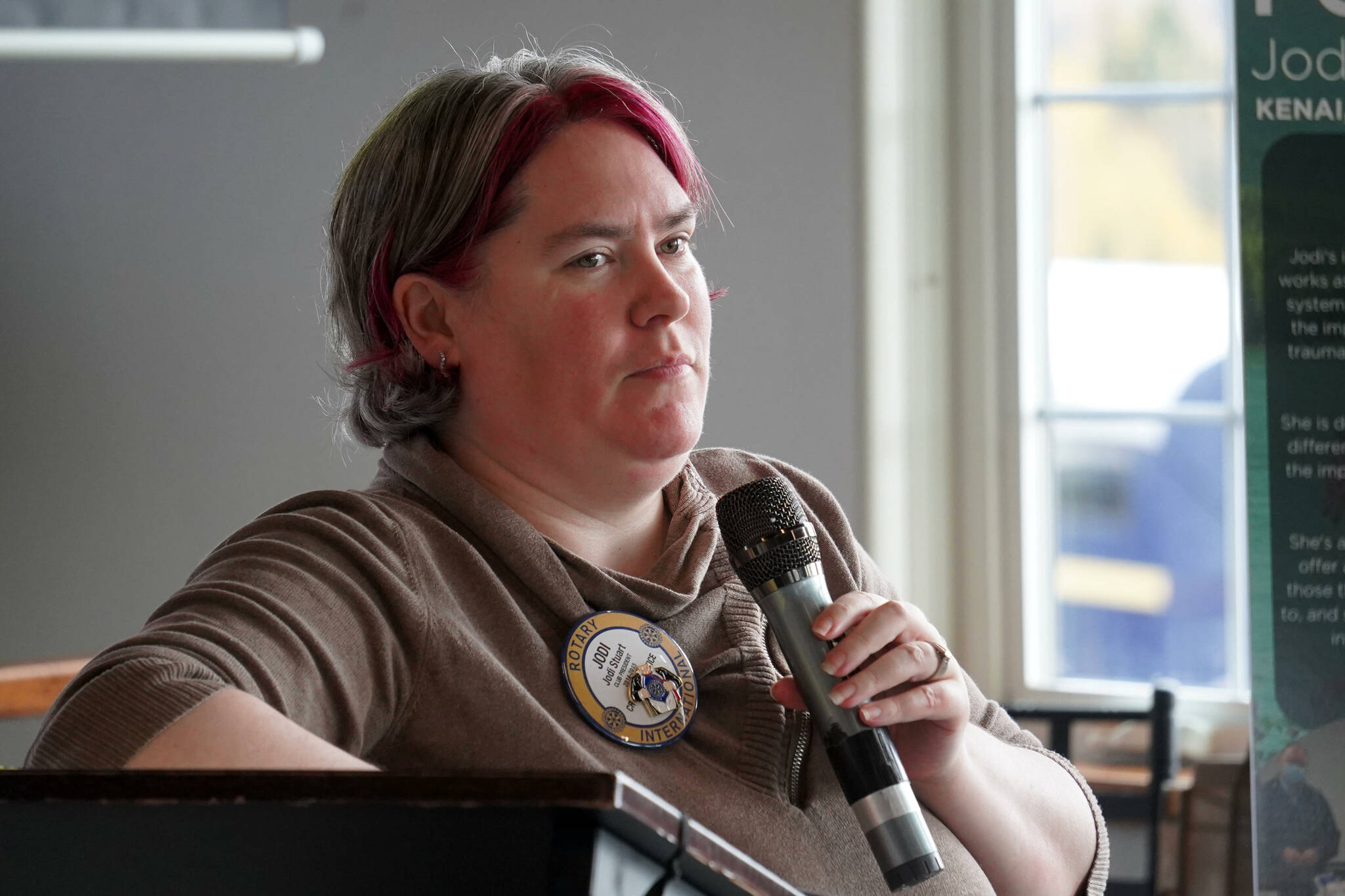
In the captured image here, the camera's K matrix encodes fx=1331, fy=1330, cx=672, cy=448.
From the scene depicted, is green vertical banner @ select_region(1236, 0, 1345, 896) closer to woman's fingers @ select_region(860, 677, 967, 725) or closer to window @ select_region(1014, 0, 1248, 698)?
woman's fingers @ select_region(860, 677, 967, 725)

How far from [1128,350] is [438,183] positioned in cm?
194

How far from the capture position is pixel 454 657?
1.02m

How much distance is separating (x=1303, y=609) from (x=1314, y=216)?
420mm

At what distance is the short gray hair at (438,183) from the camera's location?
116 centimetres

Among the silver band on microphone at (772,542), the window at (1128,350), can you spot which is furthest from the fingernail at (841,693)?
the window at (1128,350)

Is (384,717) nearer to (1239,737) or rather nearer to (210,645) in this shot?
(210,645)

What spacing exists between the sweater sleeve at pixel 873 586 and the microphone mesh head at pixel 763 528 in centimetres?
37

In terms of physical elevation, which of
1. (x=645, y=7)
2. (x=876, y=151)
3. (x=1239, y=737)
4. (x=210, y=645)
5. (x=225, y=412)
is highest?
(x=645, y=7)

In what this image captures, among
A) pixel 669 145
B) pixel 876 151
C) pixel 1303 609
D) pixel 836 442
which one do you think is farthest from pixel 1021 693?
pixel 669 145

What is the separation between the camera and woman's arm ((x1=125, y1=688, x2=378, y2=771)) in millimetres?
775

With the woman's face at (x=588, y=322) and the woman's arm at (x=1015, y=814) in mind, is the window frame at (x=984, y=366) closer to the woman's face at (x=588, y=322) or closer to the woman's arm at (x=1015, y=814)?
the woman's arm at (x=1015, y=814)

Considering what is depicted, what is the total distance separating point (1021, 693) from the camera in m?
2.81

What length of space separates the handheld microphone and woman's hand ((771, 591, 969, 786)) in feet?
0.04

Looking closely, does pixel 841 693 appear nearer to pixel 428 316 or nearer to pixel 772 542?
pixel 772 542
